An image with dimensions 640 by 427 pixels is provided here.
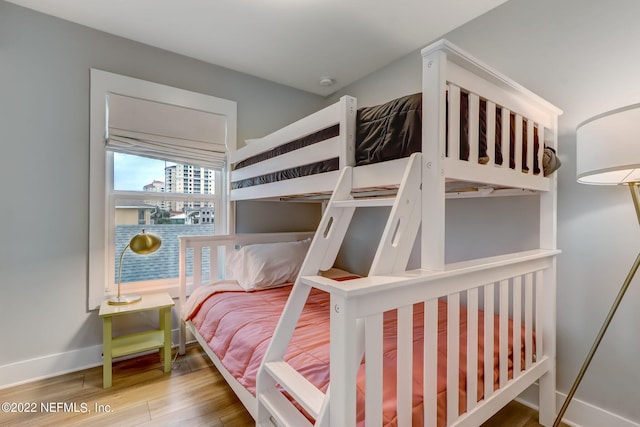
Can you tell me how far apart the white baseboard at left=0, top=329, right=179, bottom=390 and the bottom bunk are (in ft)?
2.92

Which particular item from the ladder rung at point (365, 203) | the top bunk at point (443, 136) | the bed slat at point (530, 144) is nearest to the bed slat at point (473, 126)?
the top bunk at point (443, 136)

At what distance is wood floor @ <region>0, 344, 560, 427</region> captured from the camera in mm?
1635

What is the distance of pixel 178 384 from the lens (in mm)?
1971

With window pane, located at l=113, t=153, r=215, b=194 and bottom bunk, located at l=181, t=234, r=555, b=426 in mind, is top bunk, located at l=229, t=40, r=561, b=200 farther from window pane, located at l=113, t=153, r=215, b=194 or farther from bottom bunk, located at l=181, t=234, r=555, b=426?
window pane, located at l=113, t=153, r=215, b=194

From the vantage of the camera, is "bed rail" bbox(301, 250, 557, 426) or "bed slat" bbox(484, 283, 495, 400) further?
"bed slat" bbox(484, 283, 495, 400)

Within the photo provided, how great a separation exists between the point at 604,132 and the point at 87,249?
3.01 meters

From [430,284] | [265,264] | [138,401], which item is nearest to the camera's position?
[430,284]

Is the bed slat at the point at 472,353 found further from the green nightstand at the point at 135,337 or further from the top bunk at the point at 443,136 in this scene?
the green nightstand at the point at 135,337

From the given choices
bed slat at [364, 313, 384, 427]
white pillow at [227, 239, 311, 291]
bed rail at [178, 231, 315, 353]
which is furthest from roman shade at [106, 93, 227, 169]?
bed slat at [364, 313, 384, 427]

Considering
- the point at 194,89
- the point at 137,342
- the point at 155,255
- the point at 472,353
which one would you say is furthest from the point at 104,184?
the point at 472,353

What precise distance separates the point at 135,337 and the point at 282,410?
62.9 inches

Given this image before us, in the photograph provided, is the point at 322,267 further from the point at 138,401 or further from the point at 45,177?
the point at 45,177

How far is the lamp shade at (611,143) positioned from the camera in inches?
42.7

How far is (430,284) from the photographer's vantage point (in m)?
1.01
